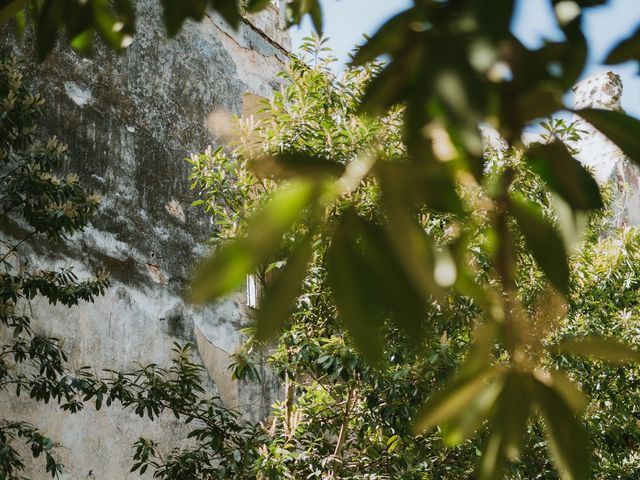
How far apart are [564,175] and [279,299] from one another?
20 cm

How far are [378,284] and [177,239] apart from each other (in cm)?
575

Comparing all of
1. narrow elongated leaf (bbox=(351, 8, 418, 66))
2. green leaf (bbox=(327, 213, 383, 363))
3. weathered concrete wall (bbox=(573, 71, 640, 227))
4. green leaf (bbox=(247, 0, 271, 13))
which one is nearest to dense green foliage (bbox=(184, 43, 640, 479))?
green leaf (bbox=(247, 0, 271, 13))

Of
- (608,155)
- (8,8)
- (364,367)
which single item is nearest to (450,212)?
(8,8)

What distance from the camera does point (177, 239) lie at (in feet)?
20.0

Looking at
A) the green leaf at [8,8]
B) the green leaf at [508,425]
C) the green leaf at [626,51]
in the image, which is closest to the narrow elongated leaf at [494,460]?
the green leaf at [508,425]

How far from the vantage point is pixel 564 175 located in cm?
53

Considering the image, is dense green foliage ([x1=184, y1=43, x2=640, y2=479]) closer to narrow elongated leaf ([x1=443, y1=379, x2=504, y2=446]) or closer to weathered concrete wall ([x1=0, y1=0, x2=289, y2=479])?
weathered concrete wall ([x1=0, y1=0, x2=289, y2=479])

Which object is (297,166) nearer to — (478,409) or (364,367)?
(478,409)

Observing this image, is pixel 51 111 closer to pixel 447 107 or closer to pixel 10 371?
pixel 10 371

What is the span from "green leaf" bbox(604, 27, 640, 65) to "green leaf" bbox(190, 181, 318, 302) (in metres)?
0.22

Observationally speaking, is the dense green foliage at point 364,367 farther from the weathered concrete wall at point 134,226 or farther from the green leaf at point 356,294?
the green leaf at point 356,294

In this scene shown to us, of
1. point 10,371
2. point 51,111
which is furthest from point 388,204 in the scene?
point 51,111

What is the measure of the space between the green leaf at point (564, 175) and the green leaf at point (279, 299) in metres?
0.17

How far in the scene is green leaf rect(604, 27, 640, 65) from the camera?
0.54 m
